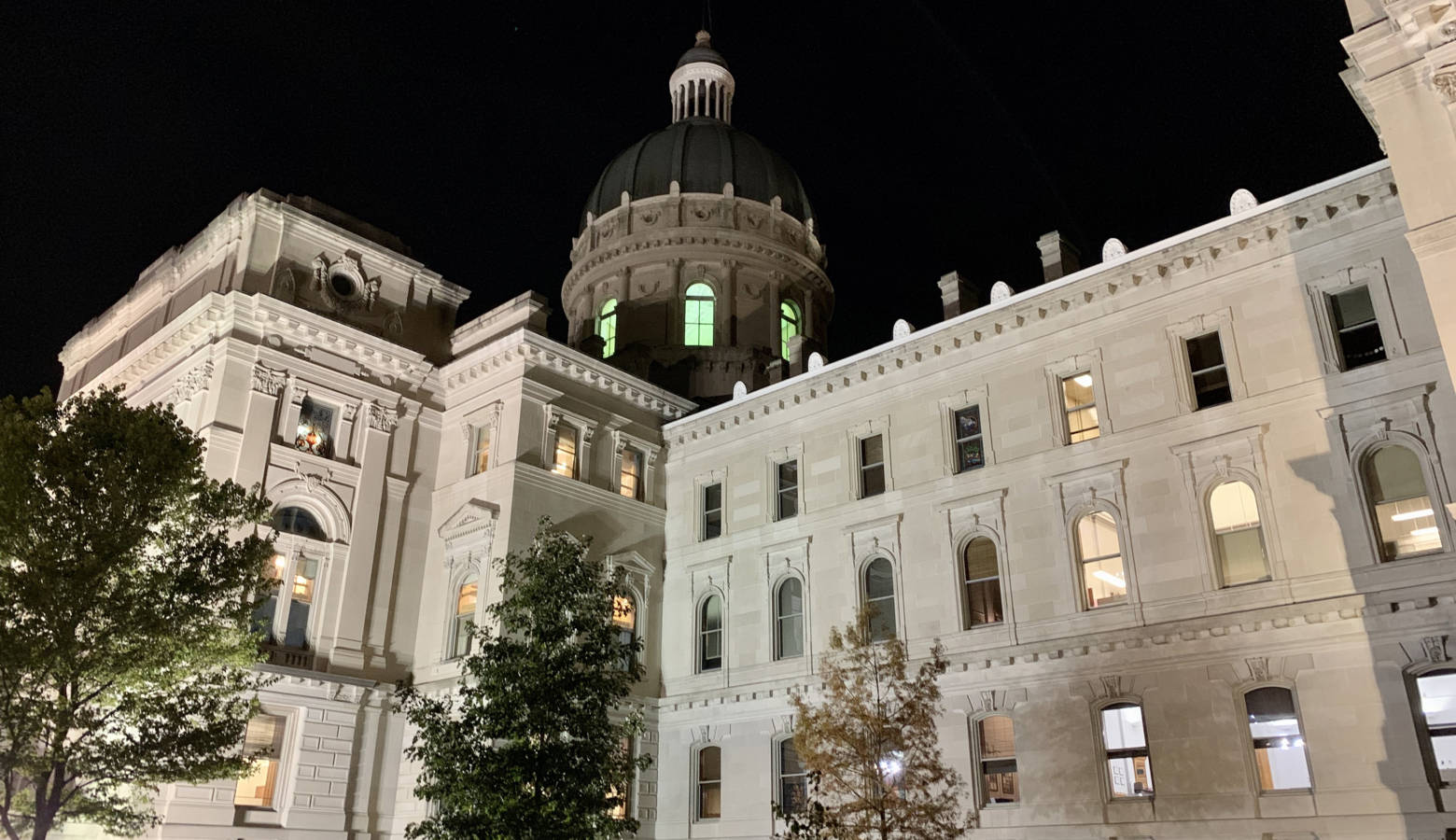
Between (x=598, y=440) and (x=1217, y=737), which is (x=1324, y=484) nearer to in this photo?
(x=1217, y=737)

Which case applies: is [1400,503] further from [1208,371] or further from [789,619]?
[789,619]

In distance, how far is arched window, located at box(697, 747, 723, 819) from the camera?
31.1m

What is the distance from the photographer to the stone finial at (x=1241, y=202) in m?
25.2

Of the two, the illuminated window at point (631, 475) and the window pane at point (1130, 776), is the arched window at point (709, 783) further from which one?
the window pane at point (1130, 776)

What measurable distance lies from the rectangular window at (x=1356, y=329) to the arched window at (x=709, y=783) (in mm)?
19042

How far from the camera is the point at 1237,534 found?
2386 cm

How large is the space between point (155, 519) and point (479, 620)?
11.3 m

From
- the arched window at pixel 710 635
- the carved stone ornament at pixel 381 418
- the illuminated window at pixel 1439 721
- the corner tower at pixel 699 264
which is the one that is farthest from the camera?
the corner tower at pixel 699 264

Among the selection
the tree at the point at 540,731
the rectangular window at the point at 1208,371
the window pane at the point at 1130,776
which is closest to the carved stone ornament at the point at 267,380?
the tree at the point at 540,731

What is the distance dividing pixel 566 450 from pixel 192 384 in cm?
1084

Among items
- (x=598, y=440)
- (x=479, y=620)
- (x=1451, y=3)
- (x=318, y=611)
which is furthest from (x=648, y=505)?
(x=1451, y=3)

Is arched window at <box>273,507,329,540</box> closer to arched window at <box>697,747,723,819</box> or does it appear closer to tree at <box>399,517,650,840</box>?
tree at <box>399,517,650,840</box>

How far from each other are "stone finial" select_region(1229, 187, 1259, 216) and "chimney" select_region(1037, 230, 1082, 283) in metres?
4.82

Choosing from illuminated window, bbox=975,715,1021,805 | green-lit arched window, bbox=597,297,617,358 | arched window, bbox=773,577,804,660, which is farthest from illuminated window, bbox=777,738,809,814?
green-lit arched window, bbox=597,297,617,358
